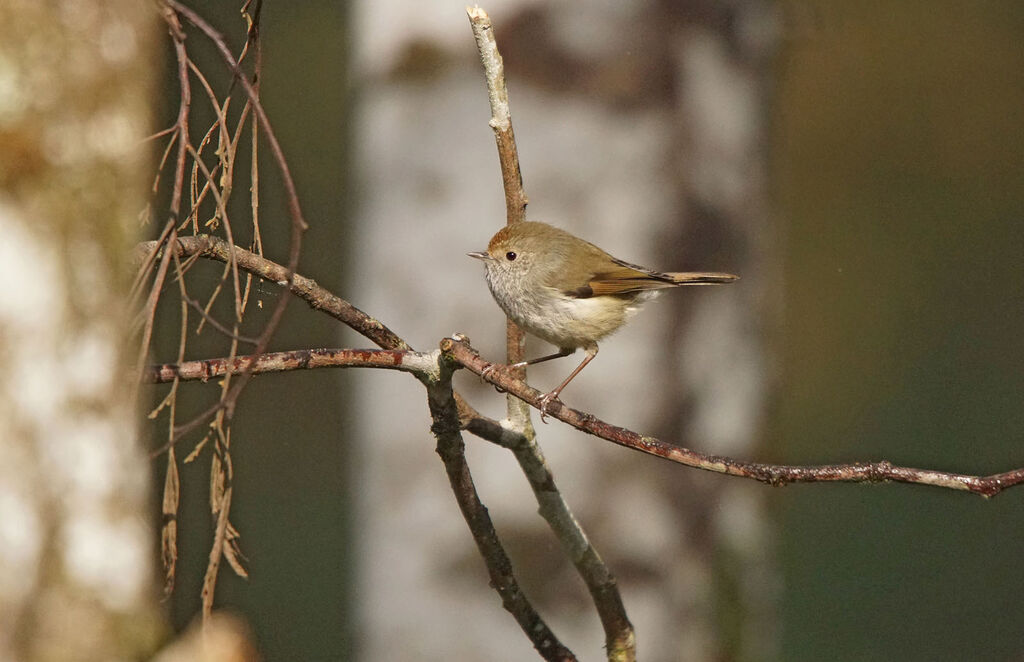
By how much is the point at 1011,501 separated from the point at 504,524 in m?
7.34

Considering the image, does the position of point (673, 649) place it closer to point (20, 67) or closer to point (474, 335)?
point (474, 335)

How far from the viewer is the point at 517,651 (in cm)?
320

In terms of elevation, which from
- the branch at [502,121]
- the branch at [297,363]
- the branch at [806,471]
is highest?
the branch at [502,121]

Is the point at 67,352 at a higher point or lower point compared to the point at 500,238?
lower

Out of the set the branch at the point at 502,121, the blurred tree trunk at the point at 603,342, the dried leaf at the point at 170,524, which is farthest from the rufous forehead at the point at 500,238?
the dried leaf at the point at 170,524

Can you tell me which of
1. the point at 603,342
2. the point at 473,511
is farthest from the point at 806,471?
the point at 603,342

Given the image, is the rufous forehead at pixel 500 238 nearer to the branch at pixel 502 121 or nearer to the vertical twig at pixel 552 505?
the branch at pixel 502 121

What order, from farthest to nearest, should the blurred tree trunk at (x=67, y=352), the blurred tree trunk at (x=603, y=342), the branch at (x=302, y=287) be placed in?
the blurred tree trunk at (x=603, y=342)
the branch at (x=302, y=287)
the blurred tree trunk at (x=67, y=352)

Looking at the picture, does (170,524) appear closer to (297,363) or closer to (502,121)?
(297,363)

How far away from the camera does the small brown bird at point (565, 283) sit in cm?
289

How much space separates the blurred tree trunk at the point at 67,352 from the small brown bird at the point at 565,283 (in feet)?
5.59

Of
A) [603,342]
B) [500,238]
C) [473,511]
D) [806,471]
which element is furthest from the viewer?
[603,342]

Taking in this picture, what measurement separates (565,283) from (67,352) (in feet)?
6.51

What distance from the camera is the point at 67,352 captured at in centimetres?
108
